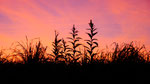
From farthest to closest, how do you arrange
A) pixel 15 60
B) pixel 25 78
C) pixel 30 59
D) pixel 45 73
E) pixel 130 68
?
1. pixel 15 60
2. pixel 30 59
3. pixel 130 68
4. pixel 45 73
5. pixel 25 78

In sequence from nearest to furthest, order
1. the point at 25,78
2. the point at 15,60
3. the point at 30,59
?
the point at 25,78 < the point at 30,59 < the point at 15,60

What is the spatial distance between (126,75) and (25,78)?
8.70 feet

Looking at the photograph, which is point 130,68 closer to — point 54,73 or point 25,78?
point 54,73

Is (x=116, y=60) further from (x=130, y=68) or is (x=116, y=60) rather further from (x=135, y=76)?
(x=135, y=76)

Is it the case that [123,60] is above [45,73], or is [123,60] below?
above

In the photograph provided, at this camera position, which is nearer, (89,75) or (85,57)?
(89,75)

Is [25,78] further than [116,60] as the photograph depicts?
No

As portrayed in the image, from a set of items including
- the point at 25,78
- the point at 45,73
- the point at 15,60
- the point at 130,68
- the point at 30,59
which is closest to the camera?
the point at 25,78

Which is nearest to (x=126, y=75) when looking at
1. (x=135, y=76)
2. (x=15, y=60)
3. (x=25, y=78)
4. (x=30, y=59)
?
(x=135, y=76)

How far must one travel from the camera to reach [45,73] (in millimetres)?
4301

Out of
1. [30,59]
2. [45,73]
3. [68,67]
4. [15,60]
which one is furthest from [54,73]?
[15,60]

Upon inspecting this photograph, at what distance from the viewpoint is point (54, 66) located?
192 inches

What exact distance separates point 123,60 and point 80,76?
6.20 feet

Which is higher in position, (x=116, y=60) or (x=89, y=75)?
(x=116, y=60)
